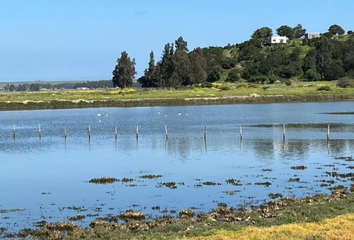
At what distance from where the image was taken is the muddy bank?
129 metres

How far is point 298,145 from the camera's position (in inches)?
2117

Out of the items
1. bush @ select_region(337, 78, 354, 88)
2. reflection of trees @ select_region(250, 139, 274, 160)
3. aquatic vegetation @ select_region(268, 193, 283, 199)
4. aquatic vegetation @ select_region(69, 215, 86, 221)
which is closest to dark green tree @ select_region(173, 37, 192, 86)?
bush @ select_region(337, 78, 354, 88)

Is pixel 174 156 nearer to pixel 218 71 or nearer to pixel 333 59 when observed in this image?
pixel 218 71

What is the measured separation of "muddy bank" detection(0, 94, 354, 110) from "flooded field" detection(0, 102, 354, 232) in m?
52.5

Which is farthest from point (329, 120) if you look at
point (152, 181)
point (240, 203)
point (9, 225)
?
point (9, 225)

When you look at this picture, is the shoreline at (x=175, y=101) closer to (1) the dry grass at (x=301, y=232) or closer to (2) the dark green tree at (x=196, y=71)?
(2) the dark green tree at (x=196, y=71)

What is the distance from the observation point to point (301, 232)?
18.0m

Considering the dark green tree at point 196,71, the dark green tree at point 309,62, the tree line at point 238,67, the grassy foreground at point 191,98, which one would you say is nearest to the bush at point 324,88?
the grassy foreground at point 191,98

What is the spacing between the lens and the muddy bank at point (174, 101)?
12925cm

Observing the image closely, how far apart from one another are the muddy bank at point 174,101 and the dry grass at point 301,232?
365ft

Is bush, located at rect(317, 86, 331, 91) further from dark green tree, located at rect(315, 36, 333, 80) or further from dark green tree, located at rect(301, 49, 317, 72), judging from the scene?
dark green tree, located at rect(301, 49, 317, 72)

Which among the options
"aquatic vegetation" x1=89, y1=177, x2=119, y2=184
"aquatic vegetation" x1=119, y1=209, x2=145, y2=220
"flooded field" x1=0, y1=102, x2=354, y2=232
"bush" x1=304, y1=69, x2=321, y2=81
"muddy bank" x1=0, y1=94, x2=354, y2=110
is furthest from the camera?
"bush" x1=304, y1=69, x2=321, y2=81

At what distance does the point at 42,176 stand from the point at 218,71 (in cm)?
14434

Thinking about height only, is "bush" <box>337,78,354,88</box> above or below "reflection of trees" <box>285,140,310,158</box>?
above
